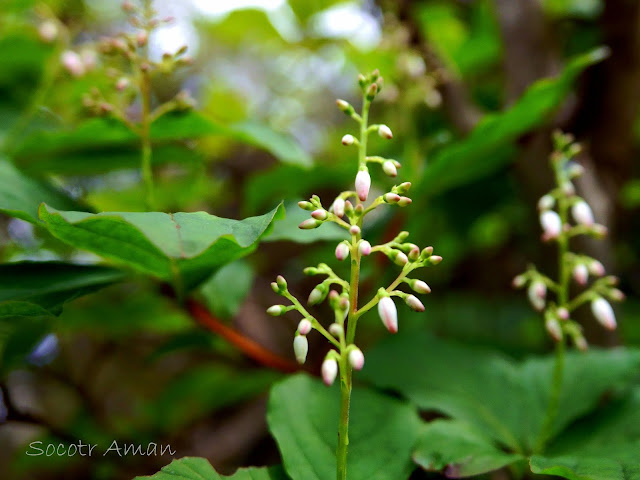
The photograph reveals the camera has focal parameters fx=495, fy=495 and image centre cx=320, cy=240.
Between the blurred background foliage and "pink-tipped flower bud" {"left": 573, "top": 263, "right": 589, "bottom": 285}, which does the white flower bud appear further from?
"pink-tipped flower bud" {"left": 573, "top": 263, "right": 589, "bottom": 285}

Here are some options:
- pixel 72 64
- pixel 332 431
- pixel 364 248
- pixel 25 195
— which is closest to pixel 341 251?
pixel 364 248

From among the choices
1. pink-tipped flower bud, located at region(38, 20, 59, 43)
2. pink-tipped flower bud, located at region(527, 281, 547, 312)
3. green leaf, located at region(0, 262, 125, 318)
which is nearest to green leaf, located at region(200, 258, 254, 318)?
green leaf, located at region(0, 262, 125, 318)

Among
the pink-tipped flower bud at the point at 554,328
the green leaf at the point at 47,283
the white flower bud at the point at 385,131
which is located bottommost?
the green leaf at the point at 47,283

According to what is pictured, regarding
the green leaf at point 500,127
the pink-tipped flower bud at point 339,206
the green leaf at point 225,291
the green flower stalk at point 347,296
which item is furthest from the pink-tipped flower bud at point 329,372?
the green leaf at point 500,127

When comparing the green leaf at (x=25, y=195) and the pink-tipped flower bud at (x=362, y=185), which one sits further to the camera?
the green leaf at (x=25, y=195)

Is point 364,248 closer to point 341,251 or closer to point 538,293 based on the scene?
point 341,251

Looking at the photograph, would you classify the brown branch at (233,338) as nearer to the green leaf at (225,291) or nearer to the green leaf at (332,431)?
the green leaf at (225,291)

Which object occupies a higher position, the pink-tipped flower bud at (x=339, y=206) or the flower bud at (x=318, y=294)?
the pink-tipped flower bud at (x=339, y=206)

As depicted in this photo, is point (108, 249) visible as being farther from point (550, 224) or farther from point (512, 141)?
point (512, 141)
